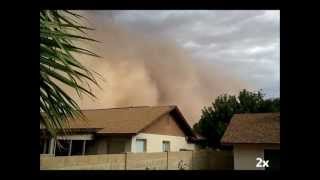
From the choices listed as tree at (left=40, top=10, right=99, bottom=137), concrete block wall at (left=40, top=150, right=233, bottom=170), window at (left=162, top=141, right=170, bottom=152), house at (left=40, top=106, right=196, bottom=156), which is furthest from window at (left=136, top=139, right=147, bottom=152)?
tree at (left=40, top=10, right=99, bottom=137)

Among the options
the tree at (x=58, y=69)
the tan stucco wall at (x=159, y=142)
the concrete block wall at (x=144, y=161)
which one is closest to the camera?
the tree at (x=58, y=69)

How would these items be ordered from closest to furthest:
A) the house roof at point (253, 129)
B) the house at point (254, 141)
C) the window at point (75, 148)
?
the house at point (254, 141) → the house roof at point (253, 129) → the window at point (75, 148)

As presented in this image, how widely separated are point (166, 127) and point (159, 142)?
0.73m

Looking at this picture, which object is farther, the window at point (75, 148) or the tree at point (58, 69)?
the window at point (75, 148)

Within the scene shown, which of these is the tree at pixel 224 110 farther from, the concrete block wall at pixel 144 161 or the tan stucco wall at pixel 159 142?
the concrete block wall at pixel 144 161

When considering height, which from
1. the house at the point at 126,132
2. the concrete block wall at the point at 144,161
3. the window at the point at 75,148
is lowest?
the concrete block wall at the point at 144,161

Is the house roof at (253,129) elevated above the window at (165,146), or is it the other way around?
the house roof at (253,129)

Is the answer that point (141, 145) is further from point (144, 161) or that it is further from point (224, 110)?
point (224, 110)

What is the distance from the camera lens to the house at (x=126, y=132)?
42.8ft

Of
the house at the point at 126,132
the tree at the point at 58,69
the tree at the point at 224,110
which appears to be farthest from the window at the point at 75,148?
the tree at the point at 58,69

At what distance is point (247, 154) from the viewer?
12992 millimetres
